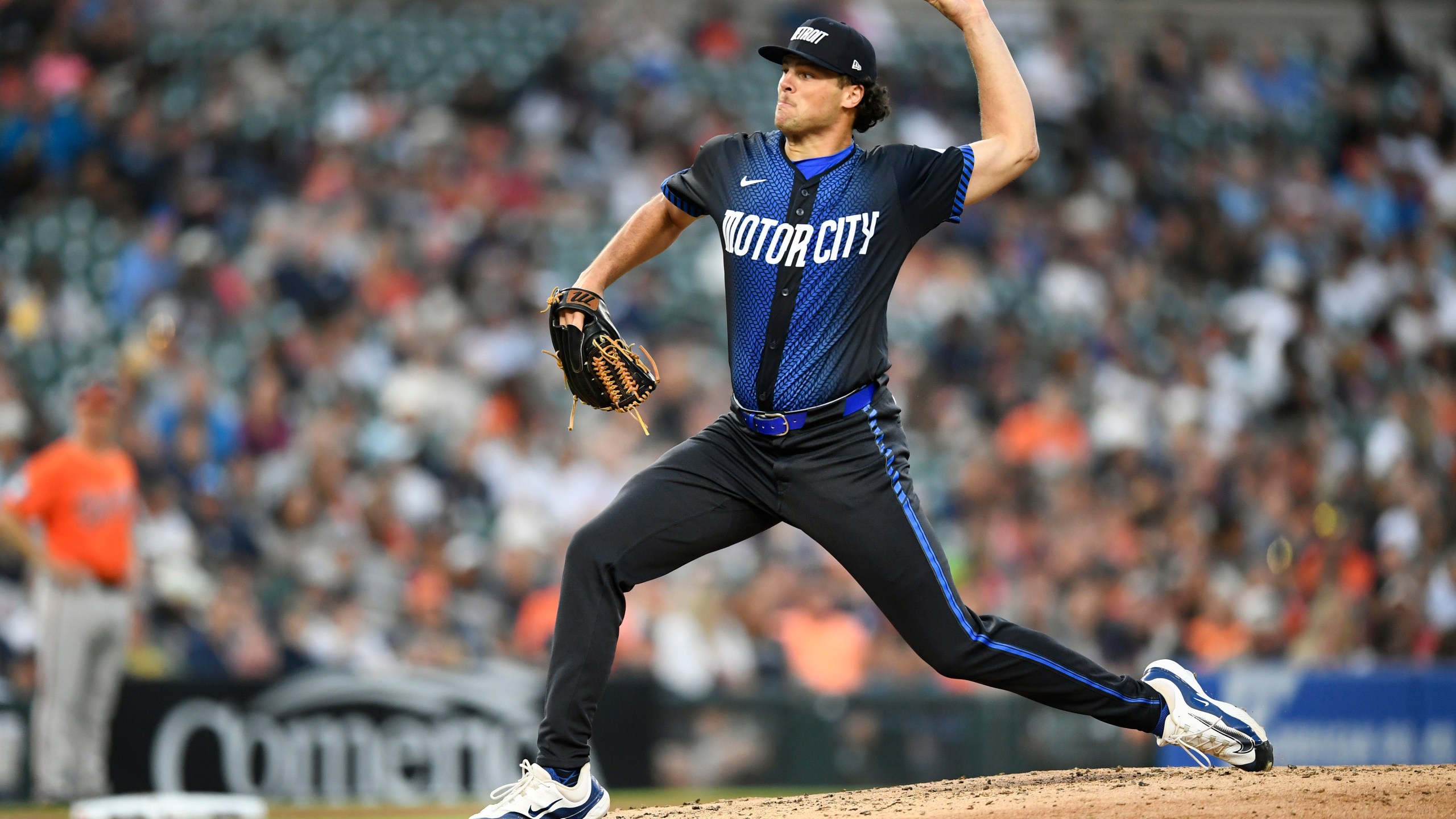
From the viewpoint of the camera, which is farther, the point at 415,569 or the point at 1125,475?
the point at 1125,475

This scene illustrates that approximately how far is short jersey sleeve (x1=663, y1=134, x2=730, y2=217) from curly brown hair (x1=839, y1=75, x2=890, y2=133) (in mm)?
415

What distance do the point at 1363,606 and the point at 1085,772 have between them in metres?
6.90

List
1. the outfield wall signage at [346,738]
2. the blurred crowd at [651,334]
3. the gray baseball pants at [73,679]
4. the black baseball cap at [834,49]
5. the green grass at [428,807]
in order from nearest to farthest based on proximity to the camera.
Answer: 1. the black baseball cap at [834,49]
2. the green grass at [428,807]
3. the gray baseball pants at [73,679]
4. the outfield wall signage at [346,738]
5. the blurred crowd at [651,334]

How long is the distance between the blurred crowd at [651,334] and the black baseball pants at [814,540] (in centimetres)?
545

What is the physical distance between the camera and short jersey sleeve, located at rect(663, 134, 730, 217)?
486 centimetres

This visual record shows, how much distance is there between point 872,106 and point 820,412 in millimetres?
975

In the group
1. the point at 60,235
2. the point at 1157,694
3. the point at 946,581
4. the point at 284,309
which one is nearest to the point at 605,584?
the point at 946,581

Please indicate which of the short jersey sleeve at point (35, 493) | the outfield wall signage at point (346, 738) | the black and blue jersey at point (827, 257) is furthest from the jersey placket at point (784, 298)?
the short jersey sleeve at point (35, 493)

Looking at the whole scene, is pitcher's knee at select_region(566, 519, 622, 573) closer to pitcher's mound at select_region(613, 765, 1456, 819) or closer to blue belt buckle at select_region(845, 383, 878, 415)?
blue belt buckle at select_region(845, 383, 878, 415)

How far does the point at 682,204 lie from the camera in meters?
4.94

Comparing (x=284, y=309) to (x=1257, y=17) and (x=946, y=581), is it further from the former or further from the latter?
(x=1257, y=17)

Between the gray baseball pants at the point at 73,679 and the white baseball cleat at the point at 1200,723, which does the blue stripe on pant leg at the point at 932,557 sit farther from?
the gray baseball pants at the point at 73,679

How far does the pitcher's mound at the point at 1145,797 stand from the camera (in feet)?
15.4

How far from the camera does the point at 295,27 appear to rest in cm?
1495
